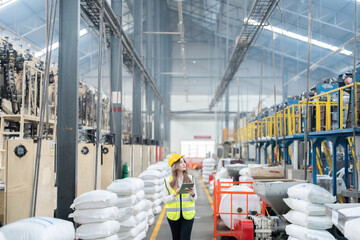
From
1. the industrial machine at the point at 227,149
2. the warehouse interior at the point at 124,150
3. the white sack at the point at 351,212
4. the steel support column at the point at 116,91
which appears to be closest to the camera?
the white sack at the point at 351,212

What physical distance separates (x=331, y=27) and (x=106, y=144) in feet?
47.8

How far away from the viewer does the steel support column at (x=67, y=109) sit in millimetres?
6133

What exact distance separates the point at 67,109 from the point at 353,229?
448 centimetres

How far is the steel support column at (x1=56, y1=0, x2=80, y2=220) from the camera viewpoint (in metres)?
6.13

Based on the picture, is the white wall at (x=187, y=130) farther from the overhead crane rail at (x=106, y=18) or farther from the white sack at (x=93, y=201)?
the white sack at (x=93, y=201)

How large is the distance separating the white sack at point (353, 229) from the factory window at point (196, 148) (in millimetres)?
35049

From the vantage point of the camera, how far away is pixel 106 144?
9320 mm

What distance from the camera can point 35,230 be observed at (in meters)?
3.31

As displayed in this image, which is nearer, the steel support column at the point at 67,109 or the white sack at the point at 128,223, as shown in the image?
the steel support column at the point at 67,109

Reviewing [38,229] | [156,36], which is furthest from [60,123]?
[156,36]

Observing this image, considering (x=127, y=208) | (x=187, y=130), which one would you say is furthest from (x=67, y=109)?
(x=187, y=130)

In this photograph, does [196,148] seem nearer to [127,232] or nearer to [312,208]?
[127,232]

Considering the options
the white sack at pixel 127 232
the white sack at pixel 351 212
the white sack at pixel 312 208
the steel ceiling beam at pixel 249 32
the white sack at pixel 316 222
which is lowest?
the white sack at pixel 127 232

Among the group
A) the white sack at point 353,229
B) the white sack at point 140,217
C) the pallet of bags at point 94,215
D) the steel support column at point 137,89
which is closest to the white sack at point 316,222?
the white sack at point 353,229
